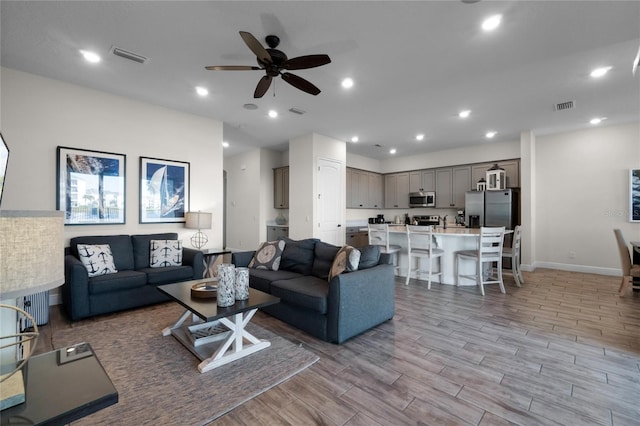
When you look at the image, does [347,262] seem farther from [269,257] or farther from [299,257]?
[269,257]

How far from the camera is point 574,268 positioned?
19.2 ft

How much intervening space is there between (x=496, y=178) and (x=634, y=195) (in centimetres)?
223

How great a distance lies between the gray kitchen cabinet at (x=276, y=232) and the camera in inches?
281

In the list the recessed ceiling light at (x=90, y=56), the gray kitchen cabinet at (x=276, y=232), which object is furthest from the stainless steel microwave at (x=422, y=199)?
the recessed ceiling light at (x=90, y=56)

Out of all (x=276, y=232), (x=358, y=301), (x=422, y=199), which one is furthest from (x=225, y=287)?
(x=422, y=199)

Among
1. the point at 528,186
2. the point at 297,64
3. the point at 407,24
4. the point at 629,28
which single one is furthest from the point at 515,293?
the point at 297,64

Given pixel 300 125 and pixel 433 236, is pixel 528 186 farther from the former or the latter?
pixel 300 125

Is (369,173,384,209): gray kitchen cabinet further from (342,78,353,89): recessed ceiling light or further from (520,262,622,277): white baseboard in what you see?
(342,78,353,89): recessed ceiling light

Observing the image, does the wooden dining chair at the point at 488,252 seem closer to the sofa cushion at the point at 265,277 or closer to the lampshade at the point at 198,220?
the sofa cushion at the point at 265,277

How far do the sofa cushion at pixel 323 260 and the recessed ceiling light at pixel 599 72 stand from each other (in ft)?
12.5

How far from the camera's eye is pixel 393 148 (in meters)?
7.41

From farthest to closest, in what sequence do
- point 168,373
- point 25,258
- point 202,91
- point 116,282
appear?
point 202,91 < point 116,282 < point 168,373 < point 25,258

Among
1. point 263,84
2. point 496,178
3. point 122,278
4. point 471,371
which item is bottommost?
point 471,371

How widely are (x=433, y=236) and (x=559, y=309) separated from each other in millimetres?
1943
